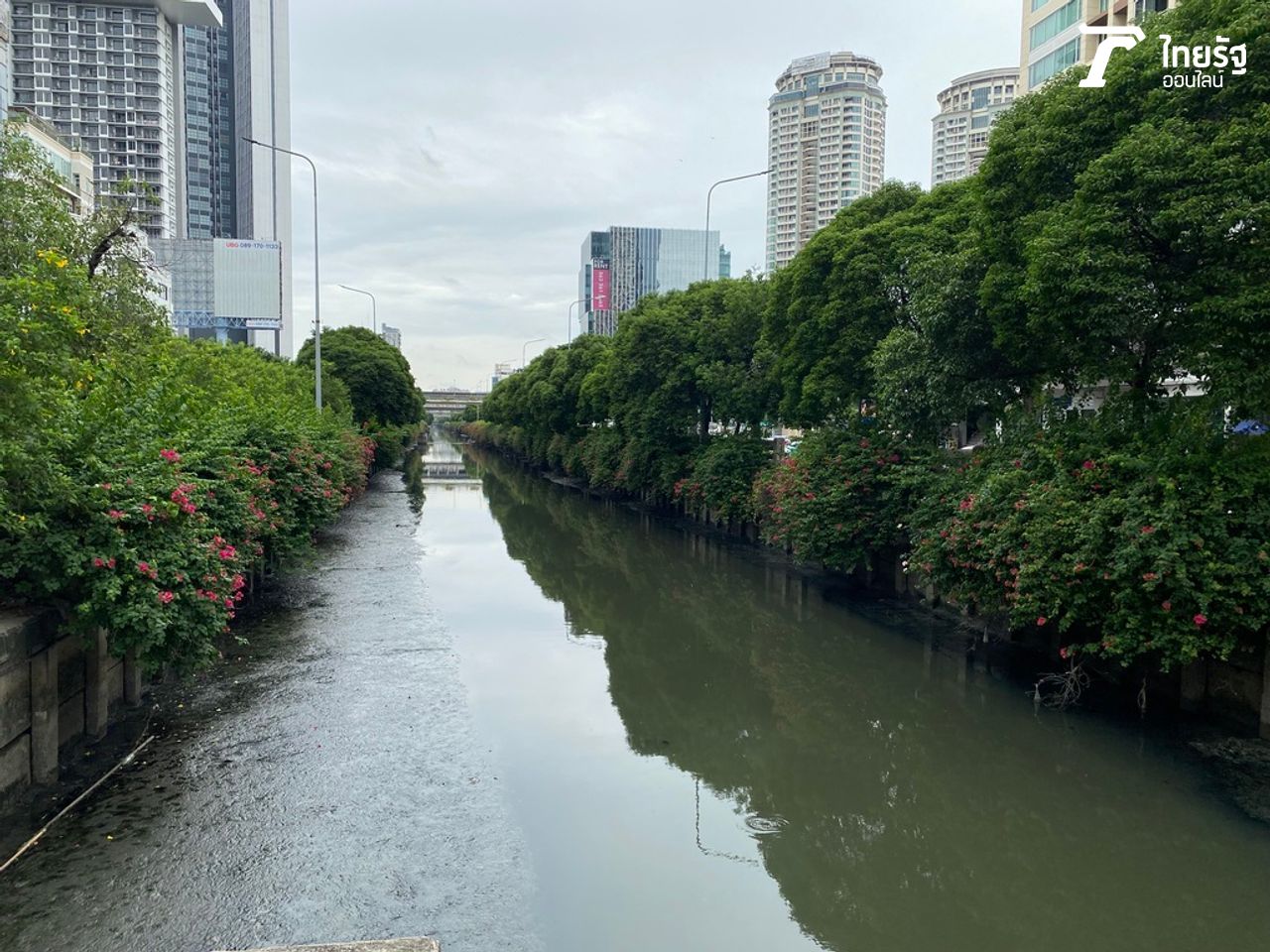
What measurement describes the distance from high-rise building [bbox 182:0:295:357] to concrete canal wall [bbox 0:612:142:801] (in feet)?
365

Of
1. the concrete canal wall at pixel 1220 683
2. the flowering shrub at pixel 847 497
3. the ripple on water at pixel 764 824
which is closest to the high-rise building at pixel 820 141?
the flowering shrub at pixel 847 497

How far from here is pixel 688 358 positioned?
100 feet

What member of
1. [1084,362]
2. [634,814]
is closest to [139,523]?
[634,814]

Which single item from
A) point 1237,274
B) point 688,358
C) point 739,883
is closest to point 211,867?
point 739,883

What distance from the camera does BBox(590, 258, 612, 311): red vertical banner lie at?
3710 inches

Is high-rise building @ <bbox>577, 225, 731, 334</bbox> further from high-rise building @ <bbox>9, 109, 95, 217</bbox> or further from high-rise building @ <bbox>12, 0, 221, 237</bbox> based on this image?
high-rise building @ <bbox>9, 109, 95, 217</bbox>

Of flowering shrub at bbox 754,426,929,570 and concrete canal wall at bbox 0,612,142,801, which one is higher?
flowering shrub at bbox 754,426,929,570

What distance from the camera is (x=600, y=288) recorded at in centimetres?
9762

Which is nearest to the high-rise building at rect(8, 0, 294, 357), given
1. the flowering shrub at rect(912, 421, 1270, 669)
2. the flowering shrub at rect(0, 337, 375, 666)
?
the flowering shrub at rect(0, 337, 375, 666)

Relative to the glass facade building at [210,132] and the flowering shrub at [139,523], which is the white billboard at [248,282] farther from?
the flowering shrub at [139,523]

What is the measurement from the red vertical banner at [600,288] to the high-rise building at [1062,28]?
53923 mm

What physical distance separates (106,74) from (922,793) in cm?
10054

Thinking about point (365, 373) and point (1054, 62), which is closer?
point (1054, 62)

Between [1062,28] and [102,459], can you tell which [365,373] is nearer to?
[1062,28]
